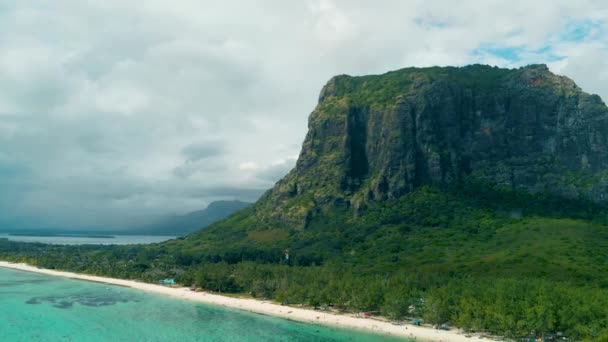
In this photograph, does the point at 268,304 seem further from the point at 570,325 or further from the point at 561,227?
the point at 561,227

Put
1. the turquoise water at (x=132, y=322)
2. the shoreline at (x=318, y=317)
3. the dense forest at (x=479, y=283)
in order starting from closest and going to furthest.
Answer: the dense forest at (x=479, y=283) < the shoreline at (x=318, y=317) < the turquoise water at (x=132, y=322)

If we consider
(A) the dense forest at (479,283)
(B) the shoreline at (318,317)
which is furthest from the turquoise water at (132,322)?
(A) the dense forest at (479,283)

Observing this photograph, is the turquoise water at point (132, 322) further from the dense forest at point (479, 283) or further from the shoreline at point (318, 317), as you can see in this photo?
the dense forest at point (479, 283)

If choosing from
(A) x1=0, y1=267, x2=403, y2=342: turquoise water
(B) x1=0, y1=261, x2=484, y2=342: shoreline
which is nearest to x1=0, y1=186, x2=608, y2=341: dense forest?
(B) x1=0, y1=261, x2=484, y2=342: shoreline

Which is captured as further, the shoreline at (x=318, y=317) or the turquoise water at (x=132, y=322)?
the turquoise water at (x=132, y=322)

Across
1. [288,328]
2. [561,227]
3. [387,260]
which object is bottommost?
[288,328]

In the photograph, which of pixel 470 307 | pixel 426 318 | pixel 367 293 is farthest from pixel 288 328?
pixel 470 307

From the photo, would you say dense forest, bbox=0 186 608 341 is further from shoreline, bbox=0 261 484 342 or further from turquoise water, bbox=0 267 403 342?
turquoise water, bbox=0 267 403 342

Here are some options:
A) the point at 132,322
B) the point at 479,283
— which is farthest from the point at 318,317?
the point at 132,322
